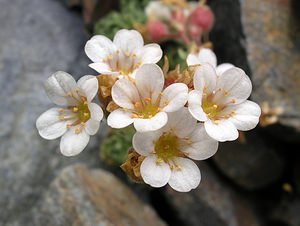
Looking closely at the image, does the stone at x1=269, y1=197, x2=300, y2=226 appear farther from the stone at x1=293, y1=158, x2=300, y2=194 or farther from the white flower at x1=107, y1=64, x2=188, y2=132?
the white flower at x1=107, y1=64, x2=188, y2=132

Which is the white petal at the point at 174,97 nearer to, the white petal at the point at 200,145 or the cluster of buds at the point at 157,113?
the cluster of buds at the point at 157,113

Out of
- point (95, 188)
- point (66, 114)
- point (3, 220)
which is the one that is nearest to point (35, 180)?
point (3, 220)

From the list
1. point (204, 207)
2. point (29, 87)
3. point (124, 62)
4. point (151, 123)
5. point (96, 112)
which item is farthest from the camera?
point (29, 87)

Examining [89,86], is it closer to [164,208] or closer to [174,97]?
[174,97]

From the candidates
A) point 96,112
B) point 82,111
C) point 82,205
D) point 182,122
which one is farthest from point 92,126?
point 82,205

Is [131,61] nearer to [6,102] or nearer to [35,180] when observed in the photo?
[35,180]

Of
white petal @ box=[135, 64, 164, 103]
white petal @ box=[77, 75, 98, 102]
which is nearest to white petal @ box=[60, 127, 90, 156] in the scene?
white petal @ box=[77, 75, 98, 102]
